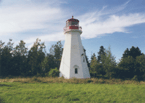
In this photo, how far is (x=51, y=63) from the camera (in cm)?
3312

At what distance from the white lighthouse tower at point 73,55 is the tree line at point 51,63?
127 inches

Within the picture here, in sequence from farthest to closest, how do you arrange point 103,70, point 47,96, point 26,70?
point 26,70 < point 103,70 < point 47,96

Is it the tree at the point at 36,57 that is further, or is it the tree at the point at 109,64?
the tree at the point at 36,57

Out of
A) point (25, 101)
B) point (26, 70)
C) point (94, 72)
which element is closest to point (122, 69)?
point (94, 72)

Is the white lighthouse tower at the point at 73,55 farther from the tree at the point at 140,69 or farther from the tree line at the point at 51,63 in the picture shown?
the tree at the point at 140,69

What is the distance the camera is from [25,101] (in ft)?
27.2

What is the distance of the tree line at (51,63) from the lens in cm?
2375

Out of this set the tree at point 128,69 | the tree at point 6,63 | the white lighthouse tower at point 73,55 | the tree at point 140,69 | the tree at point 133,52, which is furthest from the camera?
the tree at point 133,52

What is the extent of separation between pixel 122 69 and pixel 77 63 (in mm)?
10288

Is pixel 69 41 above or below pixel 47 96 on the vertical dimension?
above

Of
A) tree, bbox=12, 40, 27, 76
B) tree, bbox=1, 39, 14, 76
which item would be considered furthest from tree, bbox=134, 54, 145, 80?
tree, bbox=1, 39, 14, 76

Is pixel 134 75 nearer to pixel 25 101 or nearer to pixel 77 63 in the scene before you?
pixel 77 63

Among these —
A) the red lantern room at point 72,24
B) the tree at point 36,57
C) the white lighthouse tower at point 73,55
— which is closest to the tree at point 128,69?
the white lighthouse tower at point 73,55

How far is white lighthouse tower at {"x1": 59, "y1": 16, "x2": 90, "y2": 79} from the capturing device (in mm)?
19797
